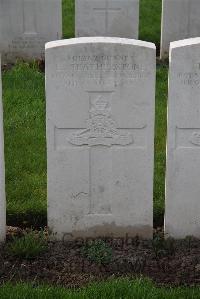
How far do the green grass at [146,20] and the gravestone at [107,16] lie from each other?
3.80 ft

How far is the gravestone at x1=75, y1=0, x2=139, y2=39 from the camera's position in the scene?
11.3m

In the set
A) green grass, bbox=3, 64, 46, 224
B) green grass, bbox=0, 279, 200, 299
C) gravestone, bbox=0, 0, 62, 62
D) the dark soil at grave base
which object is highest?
gravestone, bbox=0, 0, 62, 62

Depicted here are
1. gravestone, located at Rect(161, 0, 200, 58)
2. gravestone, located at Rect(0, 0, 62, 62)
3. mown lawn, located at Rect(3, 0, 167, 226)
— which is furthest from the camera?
gravestone, located at Rect(161, 0, 200, 58)

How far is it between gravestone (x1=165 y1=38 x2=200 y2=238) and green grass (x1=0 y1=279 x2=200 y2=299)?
3.03 feet

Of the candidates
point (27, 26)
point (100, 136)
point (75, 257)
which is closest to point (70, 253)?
point (75, 257)

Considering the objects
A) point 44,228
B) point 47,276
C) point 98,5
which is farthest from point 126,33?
point 47,276

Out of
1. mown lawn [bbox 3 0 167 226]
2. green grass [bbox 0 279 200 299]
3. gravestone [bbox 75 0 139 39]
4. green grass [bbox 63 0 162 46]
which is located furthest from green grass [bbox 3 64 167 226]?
green grass [bbox 63 0 162 46]

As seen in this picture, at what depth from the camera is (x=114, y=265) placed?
5.13m

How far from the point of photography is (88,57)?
204 inches

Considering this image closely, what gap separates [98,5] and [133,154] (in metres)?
6.43

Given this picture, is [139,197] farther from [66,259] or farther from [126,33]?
[126,33]

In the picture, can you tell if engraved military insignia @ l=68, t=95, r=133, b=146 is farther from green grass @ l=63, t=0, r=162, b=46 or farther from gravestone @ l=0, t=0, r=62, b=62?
green grass @ l=63, t=0, r=162, b=46

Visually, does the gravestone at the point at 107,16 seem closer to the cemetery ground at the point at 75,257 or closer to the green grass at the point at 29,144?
the green grass at the point at 29,144

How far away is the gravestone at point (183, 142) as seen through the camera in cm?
517
